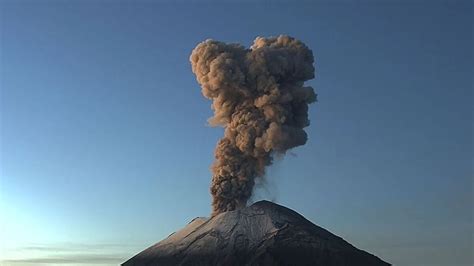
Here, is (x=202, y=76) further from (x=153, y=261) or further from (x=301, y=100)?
(x=153, y=261)

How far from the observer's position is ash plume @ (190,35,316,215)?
251 ft

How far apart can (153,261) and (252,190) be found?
15.7m

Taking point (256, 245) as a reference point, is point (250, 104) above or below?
above

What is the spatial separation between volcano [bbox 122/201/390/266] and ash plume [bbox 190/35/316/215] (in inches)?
119

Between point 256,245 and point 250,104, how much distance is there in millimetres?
16726

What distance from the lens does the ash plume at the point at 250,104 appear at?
7650cm

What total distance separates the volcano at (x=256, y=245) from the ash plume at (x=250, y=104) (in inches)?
119

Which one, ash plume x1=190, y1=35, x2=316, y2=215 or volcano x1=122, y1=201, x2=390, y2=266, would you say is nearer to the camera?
ash plume x1=190, y1=35, x2=316, y2=215

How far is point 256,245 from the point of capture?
267 ft

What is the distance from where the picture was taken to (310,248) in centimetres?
8081

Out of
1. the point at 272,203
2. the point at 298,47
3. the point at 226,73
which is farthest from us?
the point at 272,203

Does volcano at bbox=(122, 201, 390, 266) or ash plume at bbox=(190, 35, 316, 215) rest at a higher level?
ash plume at bbox=(190, 35, 316, 215)

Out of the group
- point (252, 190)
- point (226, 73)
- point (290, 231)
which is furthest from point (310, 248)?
point (226, 73)

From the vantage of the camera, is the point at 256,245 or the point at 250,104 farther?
the point at 256,245
